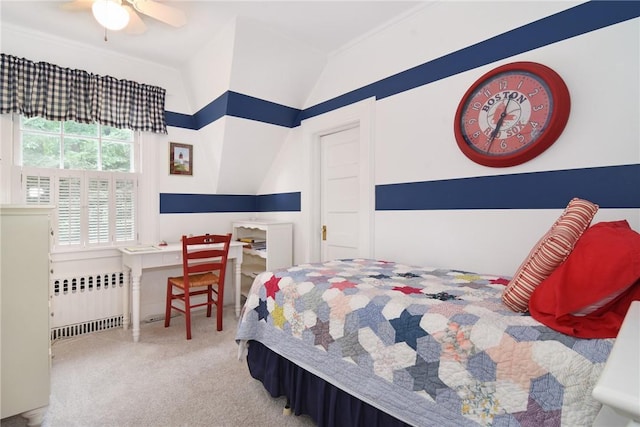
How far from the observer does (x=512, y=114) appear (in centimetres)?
191

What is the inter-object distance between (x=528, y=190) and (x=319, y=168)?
1972 mm

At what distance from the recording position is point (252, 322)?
76.6 inches

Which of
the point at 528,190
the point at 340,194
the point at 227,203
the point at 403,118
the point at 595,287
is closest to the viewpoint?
the point at 595,287

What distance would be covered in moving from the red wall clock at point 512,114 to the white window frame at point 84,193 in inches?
117

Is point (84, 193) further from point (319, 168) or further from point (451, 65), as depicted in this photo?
point (451, 65)

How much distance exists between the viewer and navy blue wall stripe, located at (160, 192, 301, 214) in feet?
11.1

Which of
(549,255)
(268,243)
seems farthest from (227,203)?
(549,255)

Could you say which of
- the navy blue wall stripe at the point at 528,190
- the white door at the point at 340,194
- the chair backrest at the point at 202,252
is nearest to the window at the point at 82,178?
the chair backrest at the point at 202,252

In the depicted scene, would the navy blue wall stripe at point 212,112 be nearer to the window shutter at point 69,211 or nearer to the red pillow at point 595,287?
the window shutter at point 69,211

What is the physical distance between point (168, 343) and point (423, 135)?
2.67 m

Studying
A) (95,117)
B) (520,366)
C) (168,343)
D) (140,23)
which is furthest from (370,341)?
(95,117)

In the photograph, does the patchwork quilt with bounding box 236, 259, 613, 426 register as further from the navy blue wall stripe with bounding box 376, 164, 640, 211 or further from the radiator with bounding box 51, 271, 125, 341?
the radiator with bounding box 51, 271, 125, 341

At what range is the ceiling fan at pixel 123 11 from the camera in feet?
6.40

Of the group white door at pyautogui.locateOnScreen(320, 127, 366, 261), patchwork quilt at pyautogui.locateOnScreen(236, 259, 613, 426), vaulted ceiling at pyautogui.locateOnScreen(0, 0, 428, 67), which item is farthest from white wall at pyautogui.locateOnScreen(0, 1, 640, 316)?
patchwork quilt at pyautogui.locateOnScreen(236, 259, 613, 426)
